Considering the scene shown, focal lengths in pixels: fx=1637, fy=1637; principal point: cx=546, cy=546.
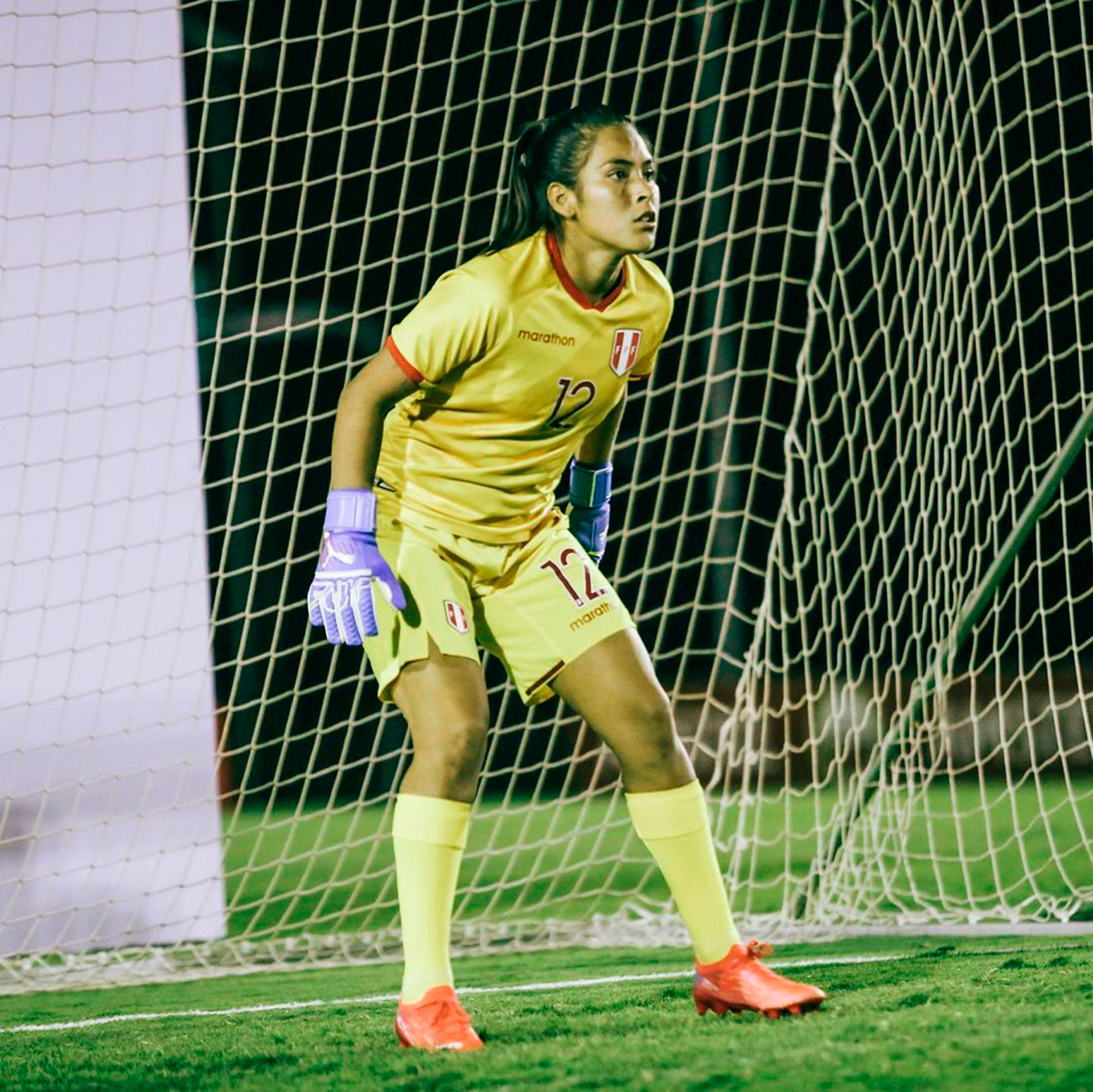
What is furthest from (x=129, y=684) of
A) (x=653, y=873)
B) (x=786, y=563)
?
(x=786, y=563)

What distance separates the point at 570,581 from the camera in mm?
2590

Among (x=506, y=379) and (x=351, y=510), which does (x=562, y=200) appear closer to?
(x=506, y=379)

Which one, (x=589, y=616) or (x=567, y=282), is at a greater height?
(x=567, y=282)

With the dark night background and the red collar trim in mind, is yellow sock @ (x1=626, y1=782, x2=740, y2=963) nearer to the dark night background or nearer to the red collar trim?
the red collar trim

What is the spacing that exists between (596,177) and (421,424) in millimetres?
475

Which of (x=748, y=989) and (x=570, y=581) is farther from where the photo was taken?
(x=570, y=581)

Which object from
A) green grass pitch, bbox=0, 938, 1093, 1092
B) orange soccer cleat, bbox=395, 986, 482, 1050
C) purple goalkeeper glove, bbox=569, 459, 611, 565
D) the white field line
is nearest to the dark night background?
the white field line

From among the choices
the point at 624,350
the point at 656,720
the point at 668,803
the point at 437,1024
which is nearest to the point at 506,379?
the point at 624,350

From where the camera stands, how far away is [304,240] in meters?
7.34

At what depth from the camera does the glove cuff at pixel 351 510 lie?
2.41m

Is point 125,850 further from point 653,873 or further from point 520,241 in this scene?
point 520,241

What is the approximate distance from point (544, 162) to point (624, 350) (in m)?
0.32

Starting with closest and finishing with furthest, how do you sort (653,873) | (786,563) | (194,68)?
(653,873)
(194,68)
(786,563)

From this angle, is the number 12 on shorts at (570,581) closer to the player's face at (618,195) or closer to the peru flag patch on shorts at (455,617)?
the peru flag patch on shorts at (455,617)
